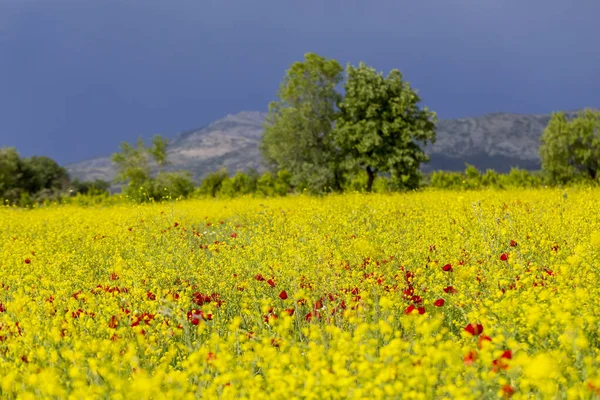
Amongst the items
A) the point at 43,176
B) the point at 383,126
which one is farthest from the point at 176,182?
the point at 43,176

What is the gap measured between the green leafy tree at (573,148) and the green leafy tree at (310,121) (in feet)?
87.5

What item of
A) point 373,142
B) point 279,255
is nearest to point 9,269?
point 279,255

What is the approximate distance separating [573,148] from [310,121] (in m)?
30.2

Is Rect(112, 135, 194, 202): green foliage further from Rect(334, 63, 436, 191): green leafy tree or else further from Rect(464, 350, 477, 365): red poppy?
Rect(464, 350, 477, 365): red poppy

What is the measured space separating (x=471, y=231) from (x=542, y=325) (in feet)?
19.0

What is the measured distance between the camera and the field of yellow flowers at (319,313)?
3350 mm

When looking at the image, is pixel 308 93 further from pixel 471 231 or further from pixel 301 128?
pixel 471 231

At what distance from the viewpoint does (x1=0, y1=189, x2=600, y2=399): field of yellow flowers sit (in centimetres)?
335

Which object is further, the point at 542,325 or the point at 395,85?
the point at 395,85

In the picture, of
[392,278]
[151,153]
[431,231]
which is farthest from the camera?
[151,153]

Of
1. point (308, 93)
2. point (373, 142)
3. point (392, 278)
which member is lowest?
point (392, 278)

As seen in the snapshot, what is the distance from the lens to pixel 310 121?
30.2 metres

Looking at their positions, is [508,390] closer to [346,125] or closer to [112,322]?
[112,322]

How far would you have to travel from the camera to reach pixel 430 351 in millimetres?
3412
